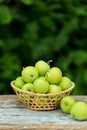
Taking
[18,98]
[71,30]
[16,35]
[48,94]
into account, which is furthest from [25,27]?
[48,94]

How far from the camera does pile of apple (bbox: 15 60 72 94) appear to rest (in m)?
2.78

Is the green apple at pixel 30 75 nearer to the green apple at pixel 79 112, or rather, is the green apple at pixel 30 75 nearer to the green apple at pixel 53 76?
the green apple at pixel 53 76

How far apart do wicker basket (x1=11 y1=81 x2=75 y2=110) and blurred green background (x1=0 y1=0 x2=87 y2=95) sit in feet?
5.20

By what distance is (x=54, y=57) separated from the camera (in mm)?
4617

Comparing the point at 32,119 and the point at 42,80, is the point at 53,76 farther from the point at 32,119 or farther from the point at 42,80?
the point at 32,119

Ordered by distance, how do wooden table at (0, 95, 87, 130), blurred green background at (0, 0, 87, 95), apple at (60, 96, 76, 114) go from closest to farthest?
wooden table at (0, 95, 87, 130) < apple at (60, 96, 76, 114) < blurred green background at (0, 0, 87, 95)

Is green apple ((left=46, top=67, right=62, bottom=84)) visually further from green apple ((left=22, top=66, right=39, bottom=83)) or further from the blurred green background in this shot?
the blurred green background

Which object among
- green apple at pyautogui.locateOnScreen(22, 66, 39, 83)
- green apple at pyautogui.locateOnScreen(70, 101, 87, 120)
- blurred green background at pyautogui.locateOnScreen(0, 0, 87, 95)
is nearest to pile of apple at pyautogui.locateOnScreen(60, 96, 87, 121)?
green apple at pyautogui.locateOnScreen(70, 101, 87, 120)

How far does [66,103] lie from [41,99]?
0.14 meters

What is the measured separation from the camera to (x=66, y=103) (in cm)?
276

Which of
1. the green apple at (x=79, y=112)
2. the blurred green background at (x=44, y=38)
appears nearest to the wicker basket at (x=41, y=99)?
the green apple at (x=79, y=112)

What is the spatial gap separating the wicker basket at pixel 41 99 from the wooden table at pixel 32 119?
0.10 ft

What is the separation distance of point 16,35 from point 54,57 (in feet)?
1.34

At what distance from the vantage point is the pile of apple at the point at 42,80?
278 centimetres
